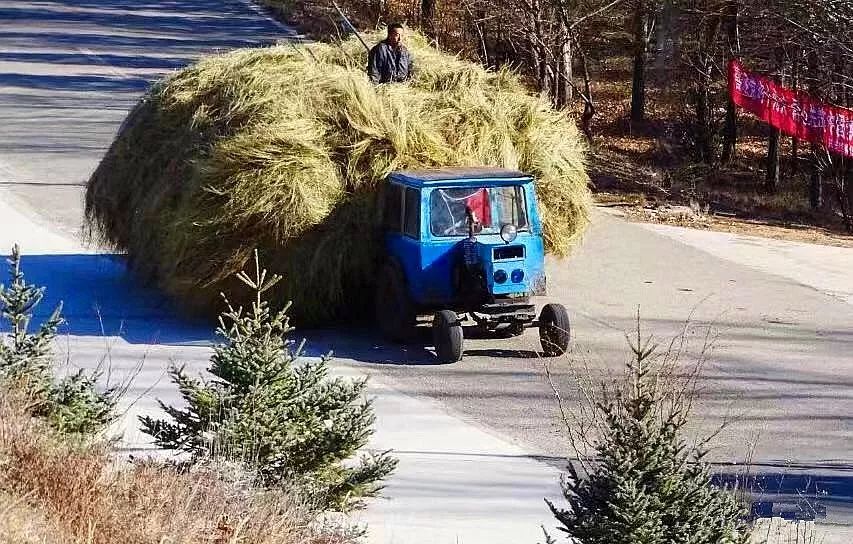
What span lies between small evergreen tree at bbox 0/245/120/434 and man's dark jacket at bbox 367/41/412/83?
8.35 m

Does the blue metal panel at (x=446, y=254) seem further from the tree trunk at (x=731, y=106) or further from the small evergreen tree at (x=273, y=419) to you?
the tree trunk at (x=731, y=106)

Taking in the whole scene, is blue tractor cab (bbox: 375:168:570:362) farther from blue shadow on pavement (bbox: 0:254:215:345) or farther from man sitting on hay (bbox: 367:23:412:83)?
blue shadow on pavement (bbox: 0:254:215:345)

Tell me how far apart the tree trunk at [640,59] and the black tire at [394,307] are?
2385 cm

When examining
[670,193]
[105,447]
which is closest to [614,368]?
[105,447]

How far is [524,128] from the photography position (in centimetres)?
1495

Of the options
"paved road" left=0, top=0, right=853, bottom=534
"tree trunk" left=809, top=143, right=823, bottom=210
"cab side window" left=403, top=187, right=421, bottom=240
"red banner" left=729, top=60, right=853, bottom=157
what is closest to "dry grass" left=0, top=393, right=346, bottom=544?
"paved road" left=0, top=0, right=853, bottom=534

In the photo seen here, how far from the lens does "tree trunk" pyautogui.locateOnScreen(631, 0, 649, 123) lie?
36.2 meters

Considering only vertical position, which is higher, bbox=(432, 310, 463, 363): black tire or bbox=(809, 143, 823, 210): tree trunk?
bbox=(809, 143, 823, 210): tree trunk

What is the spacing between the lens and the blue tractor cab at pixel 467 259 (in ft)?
42.1

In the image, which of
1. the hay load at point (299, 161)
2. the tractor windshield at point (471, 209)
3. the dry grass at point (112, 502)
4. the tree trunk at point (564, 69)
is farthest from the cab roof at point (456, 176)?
the tree trunk at point (564, 69)

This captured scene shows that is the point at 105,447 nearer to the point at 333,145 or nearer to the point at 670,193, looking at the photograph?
the point at 333,145

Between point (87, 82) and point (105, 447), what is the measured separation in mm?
28675

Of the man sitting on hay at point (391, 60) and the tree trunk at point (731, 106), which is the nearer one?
the man sitting on hay at point (391, 60)

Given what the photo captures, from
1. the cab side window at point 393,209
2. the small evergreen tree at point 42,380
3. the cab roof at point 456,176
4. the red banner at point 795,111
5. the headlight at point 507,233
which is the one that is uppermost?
the red banner at point 795,111
